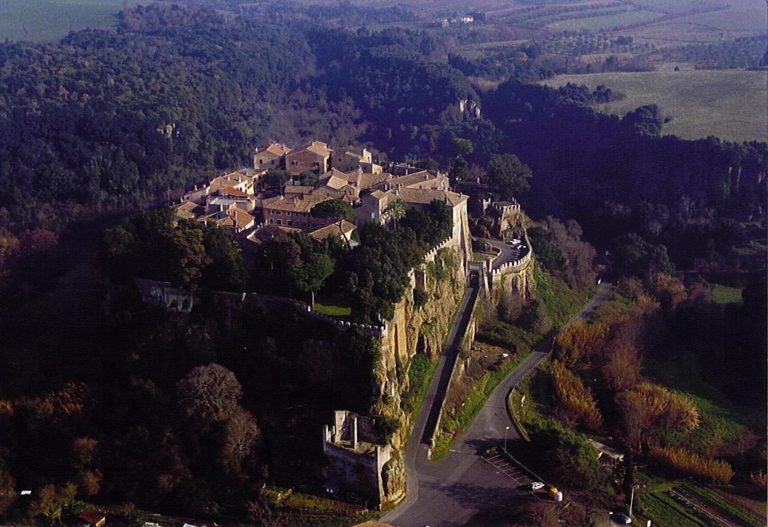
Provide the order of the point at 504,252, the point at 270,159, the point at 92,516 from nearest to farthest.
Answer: the point at 92,516
the point at 504,252
the point at 270,159

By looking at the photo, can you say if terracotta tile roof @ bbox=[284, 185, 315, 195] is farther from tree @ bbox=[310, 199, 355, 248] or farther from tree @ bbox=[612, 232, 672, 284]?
tree @ bbox=[612, 232, 672, 284]

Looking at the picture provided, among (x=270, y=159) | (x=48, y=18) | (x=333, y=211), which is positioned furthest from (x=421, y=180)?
(x=48, y=18)

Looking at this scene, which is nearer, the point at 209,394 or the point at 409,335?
the point at 209,394

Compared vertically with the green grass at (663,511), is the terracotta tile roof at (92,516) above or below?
above

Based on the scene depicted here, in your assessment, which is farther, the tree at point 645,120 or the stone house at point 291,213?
the tree at point 645,120

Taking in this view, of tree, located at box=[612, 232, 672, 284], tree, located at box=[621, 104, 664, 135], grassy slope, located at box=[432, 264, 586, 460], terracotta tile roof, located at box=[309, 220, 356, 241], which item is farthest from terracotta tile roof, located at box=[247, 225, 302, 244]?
tree, located at box=[621, 104, 664, 135]

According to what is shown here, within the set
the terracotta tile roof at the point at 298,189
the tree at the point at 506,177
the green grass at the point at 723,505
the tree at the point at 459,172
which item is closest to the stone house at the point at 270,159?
the terracotta tile roof at the point at 298,189

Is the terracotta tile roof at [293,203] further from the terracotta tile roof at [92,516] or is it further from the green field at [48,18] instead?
the green field at [48,18]

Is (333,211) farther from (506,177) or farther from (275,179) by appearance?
(506,177)

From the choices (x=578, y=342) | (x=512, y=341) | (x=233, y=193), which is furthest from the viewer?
(x=233, y=193)
